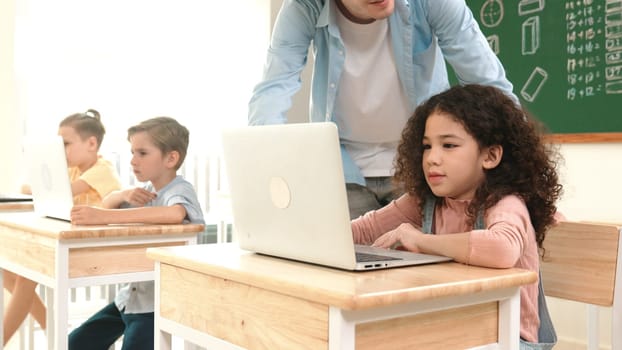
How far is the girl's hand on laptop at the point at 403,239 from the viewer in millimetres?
1258

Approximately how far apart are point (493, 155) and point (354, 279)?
19.4 inches

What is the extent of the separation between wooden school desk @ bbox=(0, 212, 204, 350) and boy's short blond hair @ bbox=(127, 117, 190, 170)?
40 cm

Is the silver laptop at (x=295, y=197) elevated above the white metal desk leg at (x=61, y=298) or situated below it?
above

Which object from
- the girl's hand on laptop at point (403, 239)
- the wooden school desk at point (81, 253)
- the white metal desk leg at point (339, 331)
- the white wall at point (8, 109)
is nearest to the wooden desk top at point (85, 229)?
the wooden school desk at point (81, 253)

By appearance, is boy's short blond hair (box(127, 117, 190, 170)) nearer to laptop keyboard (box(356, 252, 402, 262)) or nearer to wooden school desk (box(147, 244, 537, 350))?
wooden school desk (box(147, 244, 537, 350))

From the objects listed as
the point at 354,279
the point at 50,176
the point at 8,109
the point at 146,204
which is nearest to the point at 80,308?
the point at 8,109

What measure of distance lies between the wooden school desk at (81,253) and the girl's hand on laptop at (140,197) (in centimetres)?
24

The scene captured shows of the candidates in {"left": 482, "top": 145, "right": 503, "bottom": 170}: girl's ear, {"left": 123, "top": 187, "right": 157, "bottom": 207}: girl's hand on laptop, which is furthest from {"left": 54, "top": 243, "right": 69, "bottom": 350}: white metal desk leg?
{"left": 482, "top": 145, "right": 503, "bottom": 170}: girl's ear

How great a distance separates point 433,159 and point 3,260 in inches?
60.9

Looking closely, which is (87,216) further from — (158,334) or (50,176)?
(158,334)

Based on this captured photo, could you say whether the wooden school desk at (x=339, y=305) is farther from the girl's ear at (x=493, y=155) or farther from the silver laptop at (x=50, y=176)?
the silver laptop at (x=50, y=176)

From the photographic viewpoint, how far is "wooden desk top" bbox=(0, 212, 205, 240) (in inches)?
74.0

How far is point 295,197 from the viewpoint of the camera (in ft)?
3.61

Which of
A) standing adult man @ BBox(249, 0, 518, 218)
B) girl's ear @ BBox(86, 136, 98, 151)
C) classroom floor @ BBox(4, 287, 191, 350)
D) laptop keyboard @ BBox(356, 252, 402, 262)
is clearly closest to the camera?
laptop keyboard @ BBox(356, 252, 402, 262)
